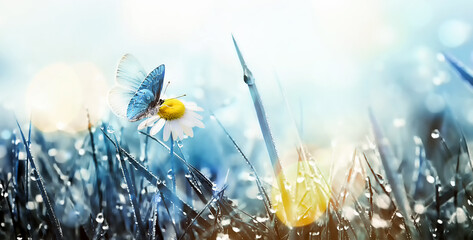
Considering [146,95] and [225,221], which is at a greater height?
[146,95]

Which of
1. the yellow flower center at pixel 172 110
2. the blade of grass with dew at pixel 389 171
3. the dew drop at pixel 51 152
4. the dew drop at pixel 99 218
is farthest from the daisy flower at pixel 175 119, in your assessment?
the blade of grass with dew at pixel 389 171

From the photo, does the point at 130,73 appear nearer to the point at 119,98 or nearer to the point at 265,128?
the point at 119,98

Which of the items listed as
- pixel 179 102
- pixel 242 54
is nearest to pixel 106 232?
pixel 179 102

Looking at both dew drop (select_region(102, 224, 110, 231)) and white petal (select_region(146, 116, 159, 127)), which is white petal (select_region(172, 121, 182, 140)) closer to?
white petal (select_region(146, 116, 159, 127))

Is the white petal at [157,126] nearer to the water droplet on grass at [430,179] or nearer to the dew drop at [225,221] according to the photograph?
the dew drop at [225,221]

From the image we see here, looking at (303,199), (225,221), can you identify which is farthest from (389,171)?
(225,221)

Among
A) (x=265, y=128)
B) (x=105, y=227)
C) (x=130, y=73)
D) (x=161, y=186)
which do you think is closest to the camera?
(x=265, y=128)

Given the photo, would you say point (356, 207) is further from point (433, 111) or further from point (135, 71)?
point (433, 111)
